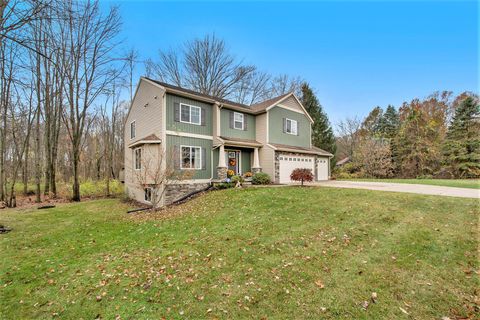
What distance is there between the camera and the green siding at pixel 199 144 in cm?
1171

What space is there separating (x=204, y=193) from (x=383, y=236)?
875cm

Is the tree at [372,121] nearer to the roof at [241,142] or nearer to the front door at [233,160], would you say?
the roof at [241,142]

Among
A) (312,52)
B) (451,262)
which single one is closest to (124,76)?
(312,52)

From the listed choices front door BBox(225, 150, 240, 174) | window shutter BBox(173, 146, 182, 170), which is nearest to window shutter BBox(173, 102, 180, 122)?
window shutter BBox(173, 146, 182, 170)

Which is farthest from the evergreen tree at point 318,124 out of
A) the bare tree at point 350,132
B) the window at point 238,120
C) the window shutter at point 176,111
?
the window shutter at point 176,111

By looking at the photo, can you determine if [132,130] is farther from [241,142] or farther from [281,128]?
[281,128]

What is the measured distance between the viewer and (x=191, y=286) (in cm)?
377

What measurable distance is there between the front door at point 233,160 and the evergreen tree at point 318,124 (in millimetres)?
14950

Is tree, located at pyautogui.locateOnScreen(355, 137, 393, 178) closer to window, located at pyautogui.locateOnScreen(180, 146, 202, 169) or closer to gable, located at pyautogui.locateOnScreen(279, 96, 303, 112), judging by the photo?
gable, located at pyautogui.locateOnScreen(279, 96, 303, 112)

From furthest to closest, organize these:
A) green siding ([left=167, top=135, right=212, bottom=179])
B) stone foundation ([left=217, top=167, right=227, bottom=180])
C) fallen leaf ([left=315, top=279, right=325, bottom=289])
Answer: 1. stone foundation ([left=217, top=167, right=227, bottom=180])
2. green siding ([left=167, top=135, right=212, bottom=179])
3. fallen leaf ([left=315, top=279, right=325, bottom=289])

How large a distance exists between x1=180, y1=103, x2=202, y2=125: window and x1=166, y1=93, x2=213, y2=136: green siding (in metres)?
0.22

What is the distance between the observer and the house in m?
11.6

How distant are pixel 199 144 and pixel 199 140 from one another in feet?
0.84

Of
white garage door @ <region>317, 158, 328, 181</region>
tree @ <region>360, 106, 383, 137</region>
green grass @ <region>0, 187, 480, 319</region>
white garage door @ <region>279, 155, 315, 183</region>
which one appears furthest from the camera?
tree @ <region>360, 106, 383, 137</region>
